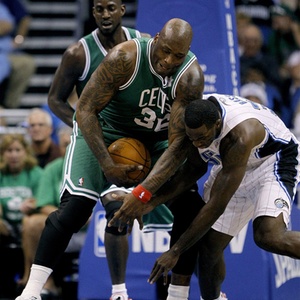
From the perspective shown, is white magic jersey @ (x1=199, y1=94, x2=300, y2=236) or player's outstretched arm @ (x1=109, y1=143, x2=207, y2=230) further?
white magic jersey @ (x1=199, y1=94, x2=300, y2=236)

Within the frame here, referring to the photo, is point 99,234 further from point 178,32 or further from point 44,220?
point 178,32

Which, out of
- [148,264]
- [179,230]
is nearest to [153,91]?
[179,230]

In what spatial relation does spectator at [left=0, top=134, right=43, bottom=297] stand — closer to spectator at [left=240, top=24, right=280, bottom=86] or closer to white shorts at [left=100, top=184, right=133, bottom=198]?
white shorts at [left=100, top=184, right=133, bottom=198]

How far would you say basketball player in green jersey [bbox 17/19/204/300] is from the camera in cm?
714

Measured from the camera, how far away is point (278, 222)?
7.20 metres

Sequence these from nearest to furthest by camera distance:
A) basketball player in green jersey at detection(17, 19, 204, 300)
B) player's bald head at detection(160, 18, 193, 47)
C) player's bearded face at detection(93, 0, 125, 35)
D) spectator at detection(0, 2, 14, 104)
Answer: player's bald head at detection(160, 18, 193, 47) < basketball player in green jersey at detection(17, 19, 204, 300) < player's bearded face at detection(93, 0, 125, 35) < spectator at detection(0, 2, 14, 104)

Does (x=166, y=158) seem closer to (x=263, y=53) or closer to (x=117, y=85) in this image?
(x=117, y=85)

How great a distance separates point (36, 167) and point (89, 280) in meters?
1.77

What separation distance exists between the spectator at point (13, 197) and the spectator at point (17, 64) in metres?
2.55

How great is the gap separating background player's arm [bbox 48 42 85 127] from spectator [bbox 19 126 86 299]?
188 cm

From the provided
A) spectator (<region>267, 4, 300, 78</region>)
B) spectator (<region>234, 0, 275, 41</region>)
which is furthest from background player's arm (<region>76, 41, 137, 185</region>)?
spectator (<region>234, 0, 275, 41</region>)

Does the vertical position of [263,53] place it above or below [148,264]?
above

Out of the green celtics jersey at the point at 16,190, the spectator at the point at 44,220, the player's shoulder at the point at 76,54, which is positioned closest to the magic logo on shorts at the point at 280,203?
the player's shoulder at the point at 76,54

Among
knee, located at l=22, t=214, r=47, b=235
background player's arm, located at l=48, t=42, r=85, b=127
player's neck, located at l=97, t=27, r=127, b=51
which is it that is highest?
player's neck, located at l=97, t=27, r=127, b=51
